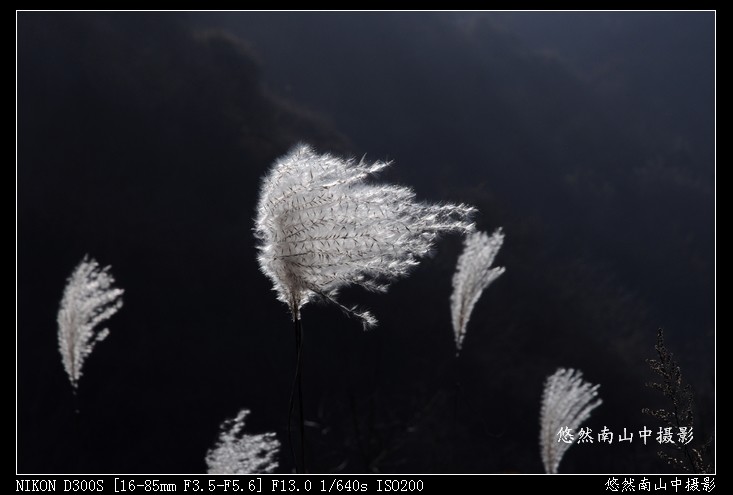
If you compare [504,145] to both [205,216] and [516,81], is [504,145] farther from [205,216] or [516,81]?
[205,216]

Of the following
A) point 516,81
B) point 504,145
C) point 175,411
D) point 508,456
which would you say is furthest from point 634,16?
point 175,411

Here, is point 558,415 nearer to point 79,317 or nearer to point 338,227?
point 338,227

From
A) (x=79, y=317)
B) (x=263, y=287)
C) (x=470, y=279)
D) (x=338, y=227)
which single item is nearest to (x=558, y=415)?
(x=470, y=279)

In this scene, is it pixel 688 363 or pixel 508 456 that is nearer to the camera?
pixel 508 456

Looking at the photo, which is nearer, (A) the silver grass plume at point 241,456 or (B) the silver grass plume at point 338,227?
(B) the silver grass plume at point 338,227

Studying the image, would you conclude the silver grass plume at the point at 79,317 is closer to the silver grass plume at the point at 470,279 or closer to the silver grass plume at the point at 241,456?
the silver grass plume at the point at 241,456

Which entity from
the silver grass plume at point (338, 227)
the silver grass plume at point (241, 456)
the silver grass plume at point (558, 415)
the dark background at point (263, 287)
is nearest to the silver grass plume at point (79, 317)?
the silver grass plume at point (241, 456)

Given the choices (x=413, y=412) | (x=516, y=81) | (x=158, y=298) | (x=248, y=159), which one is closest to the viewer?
(x=413, y=412)
